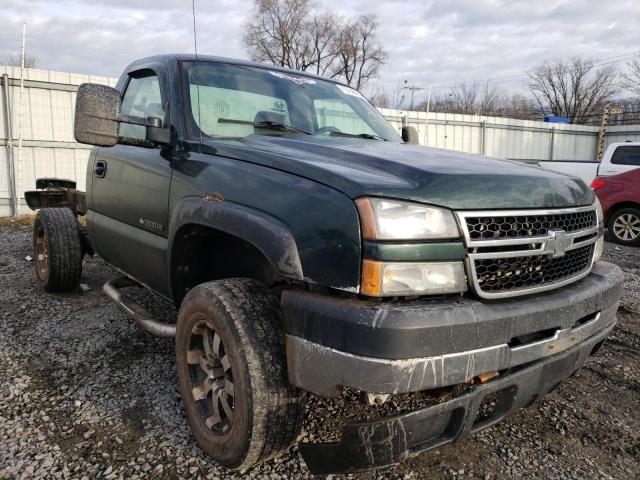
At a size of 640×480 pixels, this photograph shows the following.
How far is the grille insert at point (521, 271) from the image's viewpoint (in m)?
1.81

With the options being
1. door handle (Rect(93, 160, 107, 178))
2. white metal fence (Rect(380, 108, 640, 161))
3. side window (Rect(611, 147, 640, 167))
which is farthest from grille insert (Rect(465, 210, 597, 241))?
white metal fence (Rect(380, 108, 640, 161))

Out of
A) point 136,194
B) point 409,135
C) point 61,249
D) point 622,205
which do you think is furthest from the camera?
point 622,205

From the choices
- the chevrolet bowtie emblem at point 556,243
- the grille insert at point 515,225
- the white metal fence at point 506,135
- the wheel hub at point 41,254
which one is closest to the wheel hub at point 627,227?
the white metal fence at point 506,135

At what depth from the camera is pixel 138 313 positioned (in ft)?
9.68

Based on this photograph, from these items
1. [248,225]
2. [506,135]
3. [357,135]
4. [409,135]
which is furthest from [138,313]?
[506,135]

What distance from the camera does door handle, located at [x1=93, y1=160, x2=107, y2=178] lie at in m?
→ 3.62

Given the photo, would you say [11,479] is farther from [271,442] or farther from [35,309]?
[35,309]

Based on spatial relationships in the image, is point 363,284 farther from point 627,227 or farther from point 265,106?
point 627,227

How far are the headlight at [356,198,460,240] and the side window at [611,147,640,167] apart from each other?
32.6 feet

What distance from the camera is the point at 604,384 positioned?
3107mm

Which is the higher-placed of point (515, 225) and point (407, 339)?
point (515, 225)

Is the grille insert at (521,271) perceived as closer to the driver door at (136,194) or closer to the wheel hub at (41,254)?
the driver door at (136,194)

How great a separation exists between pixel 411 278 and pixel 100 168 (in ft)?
9.45

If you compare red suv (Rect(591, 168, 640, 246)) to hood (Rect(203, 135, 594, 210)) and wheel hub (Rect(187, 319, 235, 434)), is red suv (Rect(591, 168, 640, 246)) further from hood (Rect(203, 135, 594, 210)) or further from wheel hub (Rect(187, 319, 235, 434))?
wheel hub (Rect(187, 319, 235, 434))
